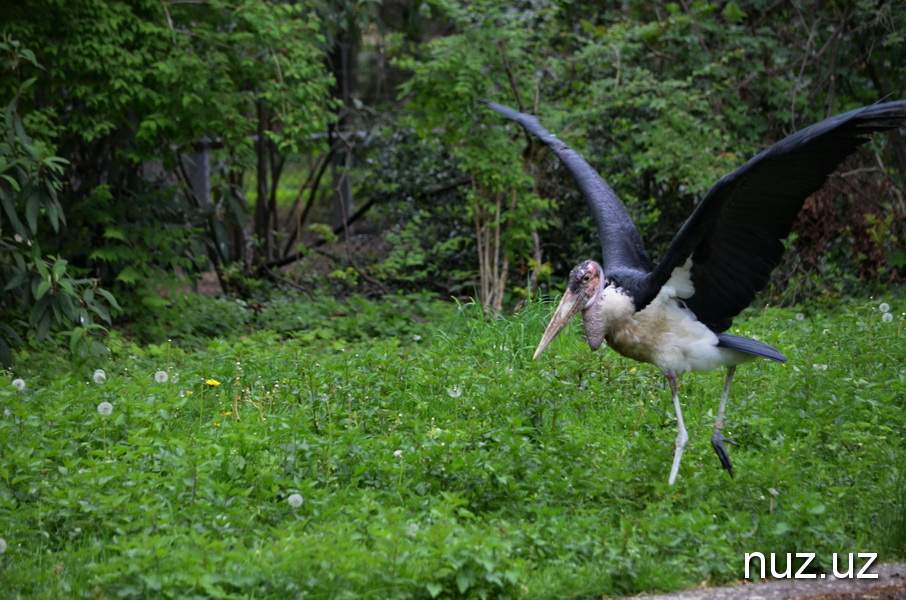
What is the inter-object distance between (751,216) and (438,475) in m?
1.78

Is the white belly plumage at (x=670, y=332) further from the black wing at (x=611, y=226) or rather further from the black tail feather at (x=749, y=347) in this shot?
the black wing at (x=611, y=226)

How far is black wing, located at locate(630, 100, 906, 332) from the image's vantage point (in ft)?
13.4

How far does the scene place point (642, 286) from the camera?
16.6 feet

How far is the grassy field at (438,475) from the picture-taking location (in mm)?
3637

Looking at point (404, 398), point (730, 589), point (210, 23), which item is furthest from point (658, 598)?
point (210, 23)

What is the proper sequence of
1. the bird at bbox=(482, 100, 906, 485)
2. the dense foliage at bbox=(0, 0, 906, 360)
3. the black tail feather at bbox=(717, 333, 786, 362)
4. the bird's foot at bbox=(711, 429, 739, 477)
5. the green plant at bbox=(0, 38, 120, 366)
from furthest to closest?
the dense foliage at bbox=(0, 0, 906, 360)
the green plant at bbox=(0, 38, 120, 366)
the black tail feather at bbox=(717, 333, 786, 362)
the bird's foot at bbox=(711, 429, 739, 477)
the bird at bbox=(482, 100, 906, 485)

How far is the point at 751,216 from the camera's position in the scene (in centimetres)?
460

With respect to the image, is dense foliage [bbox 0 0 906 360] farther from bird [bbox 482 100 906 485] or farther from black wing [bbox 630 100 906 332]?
black wing [bbox 630 100 906 332]

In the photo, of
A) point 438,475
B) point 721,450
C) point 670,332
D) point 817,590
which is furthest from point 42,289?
point 817,590

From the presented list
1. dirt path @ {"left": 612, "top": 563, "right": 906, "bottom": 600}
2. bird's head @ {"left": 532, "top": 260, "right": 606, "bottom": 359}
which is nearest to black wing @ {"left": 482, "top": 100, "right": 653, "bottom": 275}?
bird's head @ {"left": 532, "top": 260, "right": 606, "bottom": 359}

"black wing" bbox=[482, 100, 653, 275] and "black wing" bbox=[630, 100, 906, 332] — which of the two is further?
"black wing" bbox=[482, 100, 653, 275]

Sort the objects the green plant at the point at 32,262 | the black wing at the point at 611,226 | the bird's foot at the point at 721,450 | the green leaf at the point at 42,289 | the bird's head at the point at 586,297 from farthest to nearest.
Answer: the green plant at the point at 32,262, the green leaf at the point at 42,289, the black wing at the point at 611,226, the bird's head at the point at 586,297, the bird's foot at the point at 721,450

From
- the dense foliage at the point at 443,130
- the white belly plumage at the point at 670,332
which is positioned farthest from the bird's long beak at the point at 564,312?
the dense foliage at the point at 443,130

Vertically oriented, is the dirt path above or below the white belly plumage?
below
